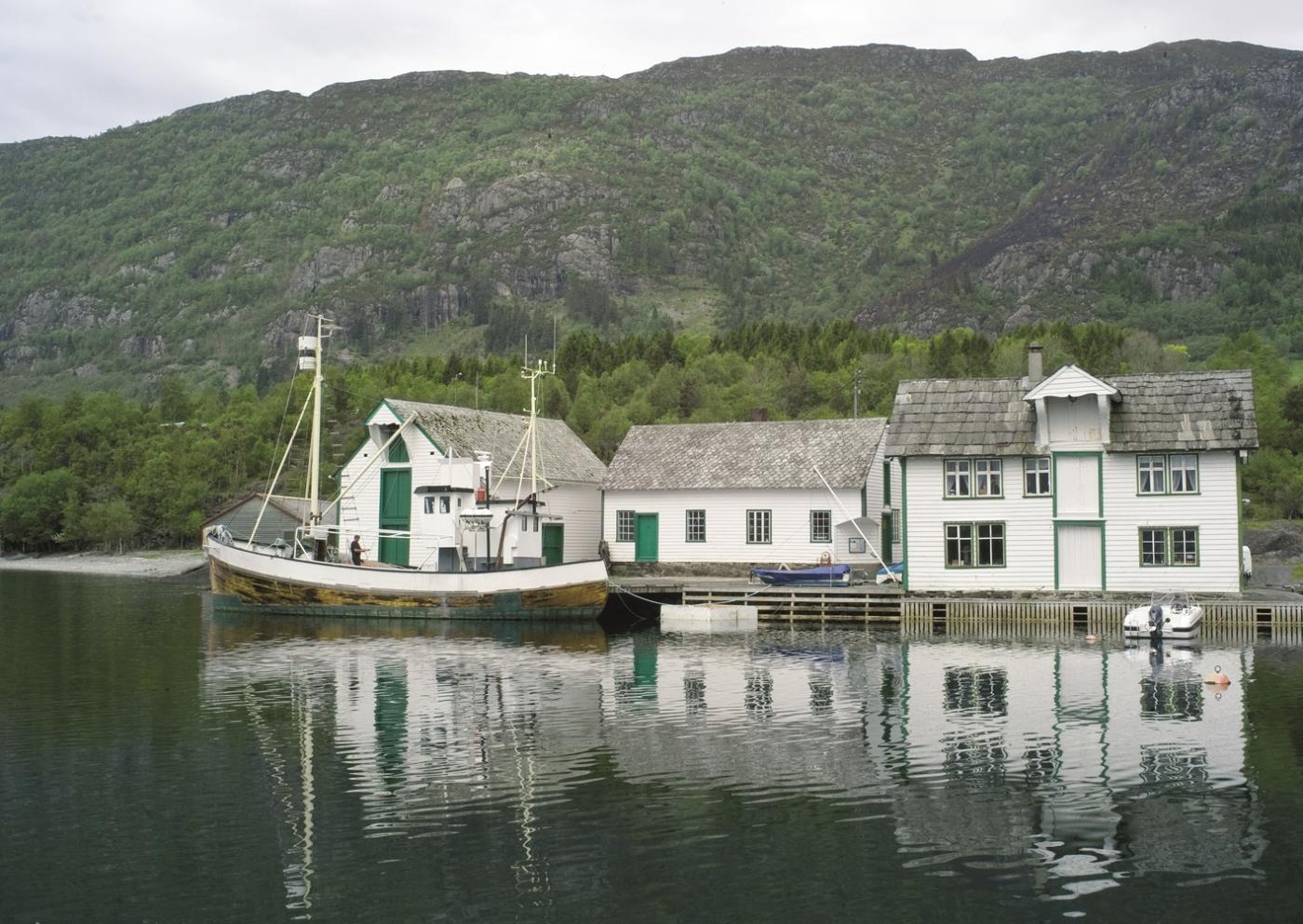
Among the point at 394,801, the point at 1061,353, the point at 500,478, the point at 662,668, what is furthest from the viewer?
the point at 1061,353

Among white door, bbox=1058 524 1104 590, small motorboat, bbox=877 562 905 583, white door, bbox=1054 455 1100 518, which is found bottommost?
small motorboat, bbox=877 562 905 583

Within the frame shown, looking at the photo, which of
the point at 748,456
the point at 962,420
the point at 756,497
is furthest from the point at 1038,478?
the point at 748,456

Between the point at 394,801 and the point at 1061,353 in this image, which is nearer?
the point at 394,801

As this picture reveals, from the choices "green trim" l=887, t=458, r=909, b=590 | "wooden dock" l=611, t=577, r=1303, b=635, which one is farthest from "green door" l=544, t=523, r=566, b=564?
"green trim" l=887, t=458, r=909, b=590

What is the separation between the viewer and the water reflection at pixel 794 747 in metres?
15.9

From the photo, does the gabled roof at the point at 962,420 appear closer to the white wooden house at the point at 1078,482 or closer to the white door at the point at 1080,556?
the white wooden house at the point at 1078,482

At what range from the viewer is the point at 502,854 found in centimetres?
1545

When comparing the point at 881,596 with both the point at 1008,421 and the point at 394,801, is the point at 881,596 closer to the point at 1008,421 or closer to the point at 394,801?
the point at 1008,421

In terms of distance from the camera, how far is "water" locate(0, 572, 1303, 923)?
46.0ft

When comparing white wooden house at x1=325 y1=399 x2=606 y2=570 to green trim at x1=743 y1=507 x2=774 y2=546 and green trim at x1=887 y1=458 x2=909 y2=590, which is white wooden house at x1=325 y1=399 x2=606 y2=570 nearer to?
green trim at x1=743 y1=507 x2=774 y2=546

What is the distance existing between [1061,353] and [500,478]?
61.1m

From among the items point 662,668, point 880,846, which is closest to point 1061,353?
point 662,668

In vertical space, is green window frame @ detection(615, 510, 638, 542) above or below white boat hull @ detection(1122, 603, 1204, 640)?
above

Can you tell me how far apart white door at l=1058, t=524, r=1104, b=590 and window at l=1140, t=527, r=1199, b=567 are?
145 cm
